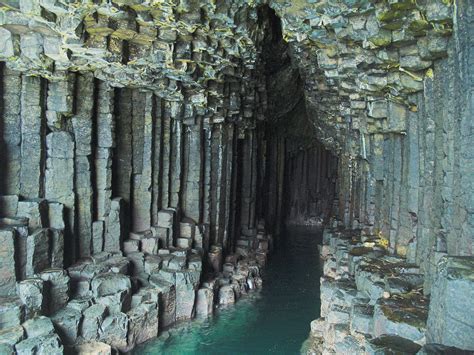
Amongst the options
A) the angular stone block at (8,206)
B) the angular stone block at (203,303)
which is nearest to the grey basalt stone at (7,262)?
the angular stone block at (8,206)

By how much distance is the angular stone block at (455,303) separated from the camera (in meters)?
4.82

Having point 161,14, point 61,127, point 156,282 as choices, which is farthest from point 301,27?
point 156,282

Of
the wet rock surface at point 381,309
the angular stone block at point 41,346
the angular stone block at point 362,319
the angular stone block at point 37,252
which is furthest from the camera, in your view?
the angular stone block at point 37,252

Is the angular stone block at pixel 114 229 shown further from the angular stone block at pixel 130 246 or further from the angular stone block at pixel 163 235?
the angular stone block at pixel 163 235

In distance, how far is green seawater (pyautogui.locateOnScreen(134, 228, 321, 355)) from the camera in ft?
38.0

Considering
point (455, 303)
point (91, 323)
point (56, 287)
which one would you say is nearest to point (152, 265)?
point (91, 323)

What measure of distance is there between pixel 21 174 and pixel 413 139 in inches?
415

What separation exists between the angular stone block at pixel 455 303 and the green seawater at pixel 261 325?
6891mm

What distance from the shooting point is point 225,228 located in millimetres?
18641

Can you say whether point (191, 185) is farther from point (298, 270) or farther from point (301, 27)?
point (301, 27)

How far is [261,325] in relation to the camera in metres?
13.1

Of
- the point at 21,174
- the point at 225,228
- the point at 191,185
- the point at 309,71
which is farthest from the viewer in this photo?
the point at 225,228

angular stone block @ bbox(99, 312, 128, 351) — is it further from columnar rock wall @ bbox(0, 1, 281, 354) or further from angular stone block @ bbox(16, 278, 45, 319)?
angular stone block @ bbox(16, 278, 45, 319)

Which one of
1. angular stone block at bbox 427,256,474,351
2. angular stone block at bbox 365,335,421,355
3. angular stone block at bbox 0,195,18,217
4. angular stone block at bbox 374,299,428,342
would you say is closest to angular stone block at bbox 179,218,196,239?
angular stone block at bbox 0,195,18,217
